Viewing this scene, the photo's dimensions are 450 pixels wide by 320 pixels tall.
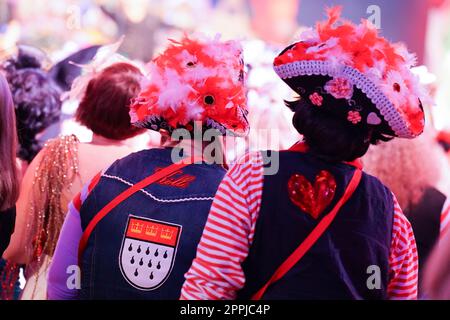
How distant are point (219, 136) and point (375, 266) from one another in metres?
0.74

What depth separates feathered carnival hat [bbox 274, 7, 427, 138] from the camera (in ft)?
5.77

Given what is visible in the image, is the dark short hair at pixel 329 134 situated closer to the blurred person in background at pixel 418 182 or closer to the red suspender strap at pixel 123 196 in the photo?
the red suspender strap at pixel 123 196

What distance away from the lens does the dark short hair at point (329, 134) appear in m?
1.75

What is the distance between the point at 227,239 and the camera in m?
1.69

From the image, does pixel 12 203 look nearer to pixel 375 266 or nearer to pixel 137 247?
pixel 137 247

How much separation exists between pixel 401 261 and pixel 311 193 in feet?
1.07

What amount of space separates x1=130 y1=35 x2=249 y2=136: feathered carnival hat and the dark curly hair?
147 cm

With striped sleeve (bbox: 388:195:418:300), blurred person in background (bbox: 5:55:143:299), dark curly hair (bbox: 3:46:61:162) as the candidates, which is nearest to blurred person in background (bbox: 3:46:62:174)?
dark curly hair (bbox: 3:46:61:162)

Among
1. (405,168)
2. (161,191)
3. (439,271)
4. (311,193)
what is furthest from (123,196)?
(405,168)

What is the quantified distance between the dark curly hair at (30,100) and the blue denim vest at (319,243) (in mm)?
2173

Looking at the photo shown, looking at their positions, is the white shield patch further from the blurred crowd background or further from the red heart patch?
the blurred crowd background

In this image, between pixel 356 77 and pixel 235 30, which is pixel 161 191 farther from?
pixel 235 30

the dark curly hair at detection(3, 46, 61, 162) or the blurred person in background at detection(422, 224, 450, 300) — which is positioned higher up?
the dark curly hair at detection(3, 46, 61, 162)
